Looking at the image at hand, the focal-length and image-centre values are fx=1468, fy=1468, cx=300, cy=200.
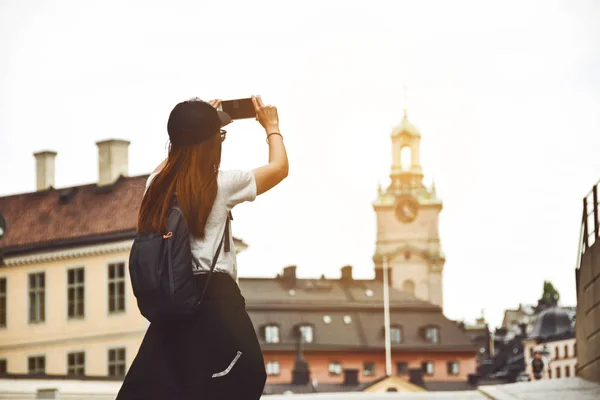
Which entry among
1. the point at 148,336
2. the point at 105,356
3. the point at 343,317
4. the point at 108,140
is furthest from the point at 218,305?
the point at 343,317

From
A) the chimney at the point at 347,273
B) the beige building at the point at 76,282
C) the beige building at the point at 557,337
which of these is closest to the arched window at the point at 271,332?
the chimney at the point at 347,273

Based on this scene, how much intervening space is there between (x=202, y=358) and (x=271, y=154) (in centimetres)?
84

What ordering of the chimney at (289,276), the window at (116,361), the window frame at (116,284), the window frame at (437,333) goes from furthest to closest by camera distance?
1. the chimney at (289,276)
2. the window frame at (437,333)
3. the window frame at (116,284)
4. the window at (116,361)

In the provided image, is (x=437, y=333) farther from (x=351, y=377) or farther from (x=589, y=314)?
(x=589, y=314)

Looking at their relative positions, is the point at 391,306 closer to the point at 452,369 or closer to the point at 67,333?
the point at 452,369

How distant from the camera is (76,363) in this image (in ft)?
152

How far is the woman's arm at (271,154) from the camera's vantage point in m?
5.16

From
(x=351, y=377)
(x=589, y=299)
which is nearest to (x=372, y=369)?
(x=351, y=377)

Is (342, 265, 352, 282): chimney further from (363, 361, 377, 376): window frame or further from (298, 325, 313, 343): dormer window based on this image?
(363, 361, 377, 376): window frame

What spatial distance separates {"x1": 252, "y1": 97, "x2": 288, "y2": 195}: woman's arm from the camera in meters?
5.16

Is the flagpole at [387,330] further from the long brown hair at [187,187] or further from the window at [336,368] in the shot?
the long brown hair at [187,187]

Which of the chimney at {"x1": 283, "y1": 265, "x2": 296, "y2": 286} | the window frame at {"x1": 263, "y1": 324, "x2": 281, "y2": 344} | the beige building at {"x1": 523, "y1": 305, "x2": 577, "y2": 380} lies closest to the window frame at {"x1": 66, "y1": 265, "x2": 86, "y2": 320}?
the window frame at {"x1": 263, "y1": 324, "x2": 281, "y2": 344}

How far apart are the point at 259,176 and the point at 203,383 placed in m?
0.77

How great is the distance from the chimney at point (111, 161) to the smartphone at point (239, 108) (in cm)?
4373
